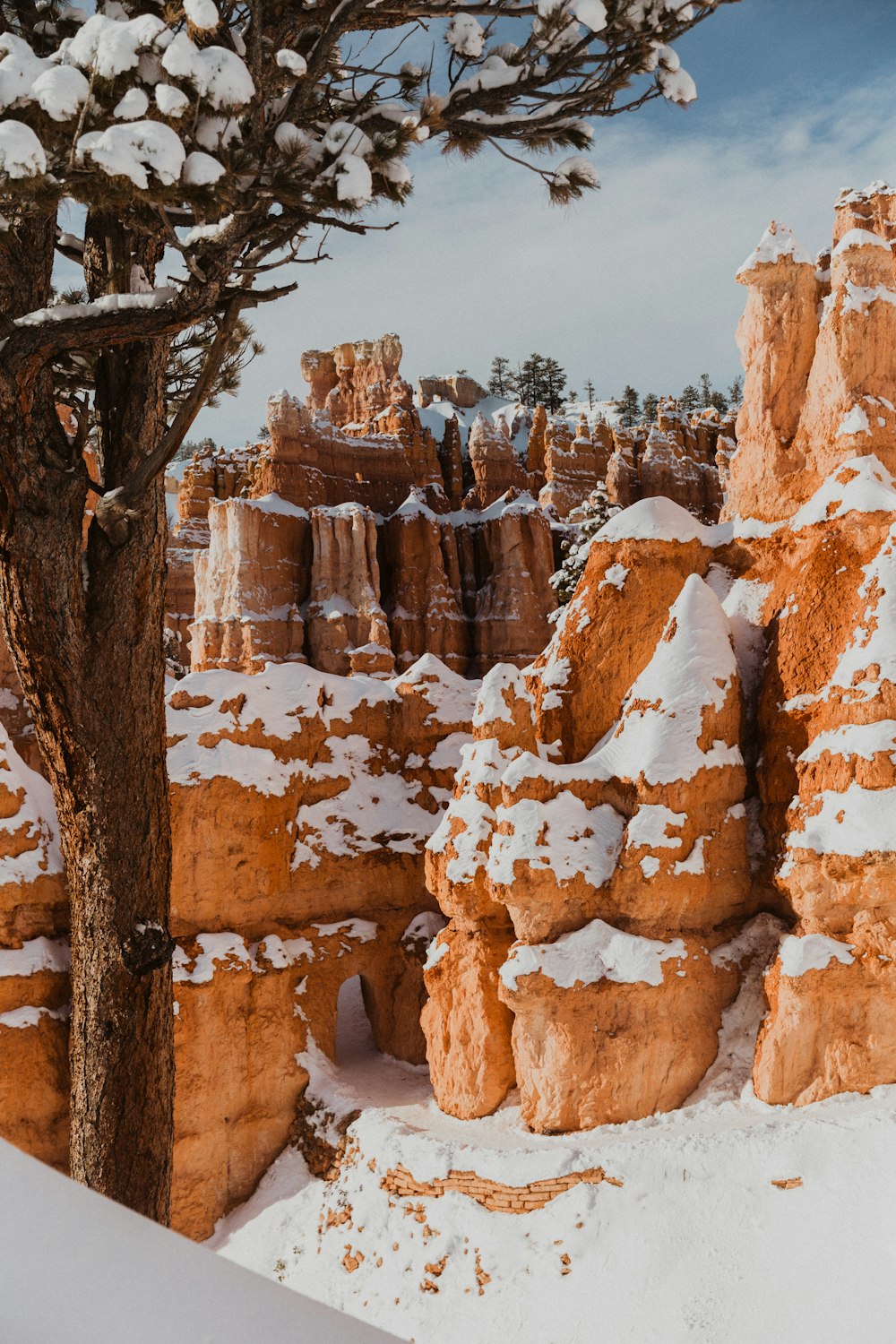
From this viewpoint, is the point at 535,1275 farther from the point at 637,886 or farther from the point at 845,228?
the point at 845,228

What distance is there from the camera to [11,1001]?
11.7 meters

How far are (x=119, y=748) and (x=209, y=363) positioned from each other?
1.73 meters

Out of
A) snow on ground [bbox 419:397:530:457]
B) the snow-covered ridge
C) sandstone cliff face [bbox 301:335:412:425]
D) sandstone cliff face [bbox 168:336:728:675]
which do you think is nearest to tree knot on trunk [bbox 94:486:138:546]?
the snow-covered ridge

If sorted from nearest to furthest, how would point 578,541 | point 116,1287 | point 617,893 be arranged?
point 116,1287 → point 617,893 → point 578,541

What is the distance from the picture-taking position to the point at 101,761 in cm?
442

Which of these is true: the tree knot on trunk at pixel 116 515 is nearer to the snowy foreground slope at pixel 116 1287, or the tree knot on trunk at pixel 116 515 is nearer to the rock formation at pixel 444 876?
the snowy foreground slope at pixel 116 1287

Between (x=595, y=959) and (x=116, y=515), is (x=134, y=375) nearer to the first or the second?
(x=116, y=515)

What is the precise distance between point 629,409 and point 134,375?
7031 cm

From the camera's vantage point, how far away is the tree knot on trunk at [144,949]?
4.38 meters

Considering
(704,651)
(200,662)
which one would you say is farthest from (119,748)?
(200,662)

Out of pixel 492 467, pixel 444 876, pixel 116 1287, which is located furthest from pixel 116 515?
pixel 492 467

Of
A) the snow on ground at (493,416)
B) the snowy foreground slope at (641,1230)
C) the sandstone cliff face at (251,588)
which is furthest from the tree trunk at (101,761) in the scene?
the snow on ground at (493,416)

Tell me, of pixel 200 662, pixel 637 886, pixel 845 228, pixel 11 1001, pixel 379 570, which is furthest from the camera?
pixel 379 570

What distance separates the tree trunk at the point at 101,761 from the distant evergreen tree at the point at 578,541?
20.6 m
